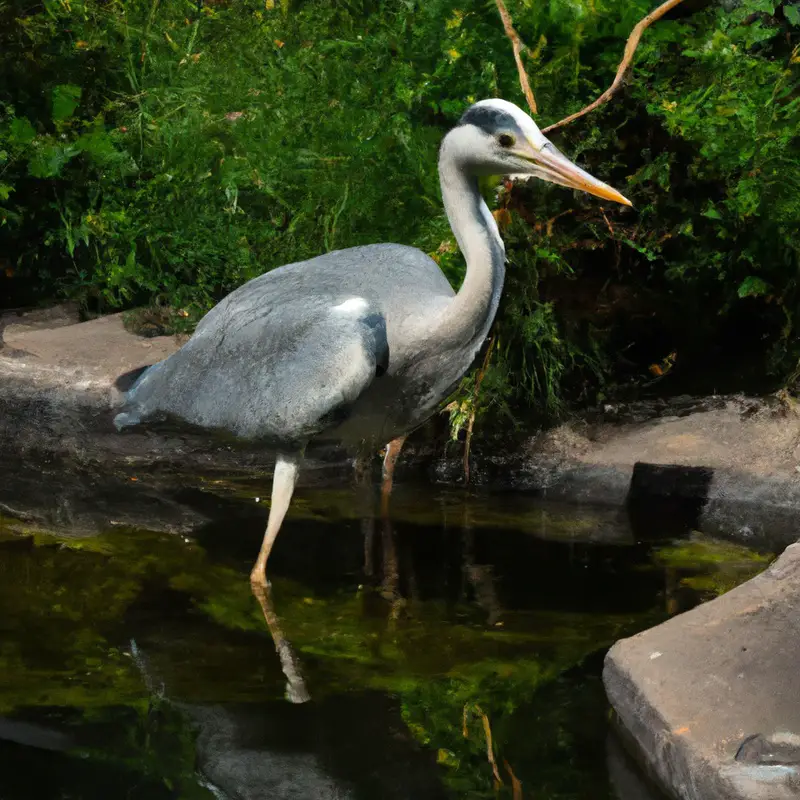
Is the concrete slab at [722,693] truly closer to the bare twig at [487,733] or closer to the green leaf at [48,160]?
the bare twig at [487,733]

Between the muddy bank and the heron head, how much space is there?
1527 mm

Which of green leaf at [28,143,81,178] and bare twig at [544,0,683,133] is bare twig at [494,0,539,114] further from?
green leaf at [28,143,81,178]

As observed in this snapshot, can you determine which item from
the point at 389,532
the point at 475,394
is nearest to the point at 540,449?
the point at 475,394

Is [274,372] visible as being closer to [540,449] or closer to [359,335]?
[359,335]

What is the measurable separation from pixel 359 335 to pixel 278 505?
725 millimetres

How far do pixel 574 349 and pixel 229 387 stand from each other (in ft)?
5.15

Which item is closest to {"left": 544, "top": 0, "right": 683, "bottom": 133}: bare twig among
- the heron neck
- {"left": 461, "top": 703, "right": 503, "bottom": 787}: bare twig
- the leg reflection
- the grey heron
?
the grey heron

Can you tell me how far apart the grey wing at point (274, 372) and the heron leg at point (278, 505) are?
5.3 inches

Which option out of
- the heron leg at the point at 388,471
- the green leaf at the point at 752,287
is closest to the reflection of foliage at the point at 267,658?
the heron leg at the point at 388,471

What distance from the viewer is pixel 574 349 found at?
5734 millimetres

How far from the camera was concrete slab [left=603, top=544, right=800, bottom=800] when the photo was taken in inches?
122

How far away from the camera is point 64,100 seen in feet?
23.0

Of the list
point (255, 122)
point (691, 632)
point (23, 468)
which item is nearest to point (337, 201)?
point (255, 122)

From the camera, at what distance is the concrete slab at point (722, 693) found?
10.2 feet
